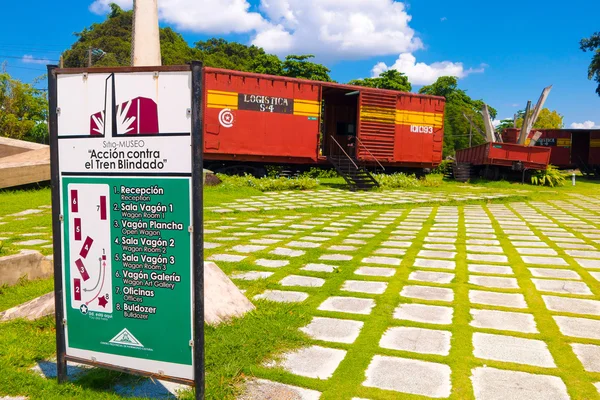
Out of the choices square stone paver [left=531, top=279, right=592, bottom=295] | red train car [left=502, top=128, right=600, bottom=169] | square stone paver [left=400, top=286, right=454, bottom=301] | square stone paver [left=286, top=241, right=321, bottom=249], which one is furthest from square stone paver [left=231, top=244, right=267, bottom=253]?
red train car [left=502, top=128, right=600, bottom=169]

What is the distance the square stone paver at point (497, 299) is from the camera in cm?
401

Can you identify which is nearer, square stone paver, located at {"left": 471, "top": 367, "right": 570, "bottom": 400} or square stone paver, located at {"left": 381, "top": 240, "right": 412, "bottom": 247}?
square stone paver, located at {"left": 471, "top": 367, "right": 570, "bottom": 400}

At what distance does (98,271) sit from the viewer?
2.54 meters

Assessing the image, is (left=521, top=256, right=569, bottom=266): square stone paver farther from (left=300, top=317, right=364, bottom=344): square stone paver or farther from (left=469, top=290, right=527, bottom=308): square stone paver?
(left=300, top=317, right=364, bottom=344): square stone paver

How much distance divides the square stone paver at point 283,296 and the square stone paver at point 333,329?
49cm

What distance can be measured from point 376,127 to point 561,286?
12781 millimetres

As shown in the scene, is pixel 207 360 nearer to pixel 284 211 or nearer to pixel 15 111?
pixel 284 211

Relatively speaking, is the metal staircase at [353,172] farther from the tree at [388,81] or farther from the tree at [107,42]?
the tree at [107,42]

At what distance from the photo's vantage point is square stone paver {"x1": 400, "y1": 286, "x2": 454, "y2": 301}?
4.17 m

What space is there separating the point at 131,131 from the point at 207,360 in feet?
4.42

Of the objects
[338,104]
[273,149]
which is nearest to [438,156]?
[338,104]

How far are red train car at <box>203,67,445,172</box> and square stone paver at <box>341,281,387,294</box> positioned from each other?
33.5ft

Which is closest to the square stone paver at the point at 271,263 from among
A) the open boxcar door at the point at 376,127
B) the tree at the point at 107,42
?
the open boxcar door at the point at 376,127

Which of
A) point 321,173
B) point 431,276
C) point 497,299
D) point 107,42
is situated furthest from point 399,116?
point 107,42
